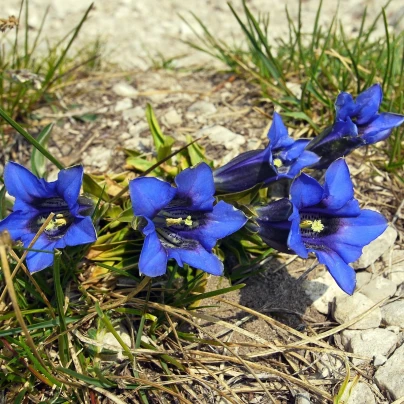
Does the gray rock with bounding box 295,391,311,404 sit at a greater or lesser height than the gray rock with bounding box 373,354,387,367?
lesser

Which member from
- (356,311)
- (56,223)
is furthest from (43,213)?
(356,311)

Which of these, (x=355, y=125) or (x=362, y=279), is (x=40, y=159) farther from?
(x=362, y=279)

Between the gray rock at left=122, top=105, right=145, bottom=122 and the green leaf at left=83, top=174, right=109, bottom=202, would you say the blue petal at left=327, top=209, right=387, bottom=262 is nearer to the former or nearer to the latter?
the green leaf at left=83, top=174, right=109, bottom=202

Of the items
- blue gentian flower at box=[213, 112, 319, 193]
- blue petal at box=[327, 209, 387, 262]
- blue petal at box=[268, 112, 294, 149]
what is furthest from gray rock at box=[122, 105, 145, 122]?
blue petal at box=[327, 209, 387, 262]

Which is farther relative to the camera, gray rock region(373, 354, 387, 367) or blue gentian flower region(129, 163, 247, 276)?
gray rock region(373, 354, 387, 367)

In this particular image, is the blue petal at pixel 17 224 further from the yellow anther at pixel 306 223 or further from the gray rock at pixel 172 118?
the gray rock at pixel 172 118

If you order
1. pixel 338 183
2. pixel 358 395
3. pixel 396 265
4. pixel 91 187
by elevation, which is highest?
pixel 338 183
